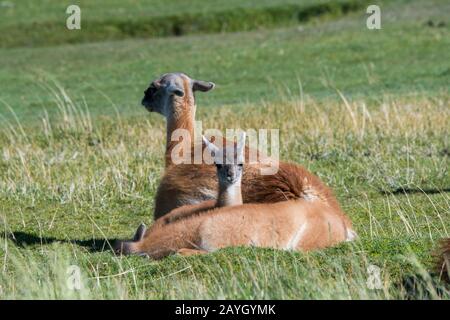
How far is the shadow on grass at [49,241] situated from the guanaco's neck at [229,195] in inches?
52.8

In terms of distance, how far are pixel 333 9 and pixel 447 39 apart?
991 cm

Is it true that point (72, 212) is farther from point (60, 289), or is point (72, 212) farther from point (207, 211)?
point (60, 289)

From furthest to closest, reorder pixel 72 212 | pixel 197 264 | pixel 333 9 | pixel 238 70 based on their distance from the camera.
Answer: pixel 333 9 → pixel 238 70 → pixel 72 212 → pixel 197 264

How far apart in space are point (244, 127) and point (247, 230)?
9157 mm

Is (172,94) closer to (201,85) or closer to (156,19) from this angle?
(201,85)

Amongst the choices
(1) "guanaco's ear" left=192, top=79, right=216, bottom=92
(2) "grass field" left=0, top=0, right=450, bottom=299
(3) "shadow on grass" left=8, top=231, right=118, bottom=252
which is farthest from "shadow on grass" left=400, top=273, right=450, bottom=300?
(1) "guanaco's ear" left=192, top=79, right=216, bottom=92

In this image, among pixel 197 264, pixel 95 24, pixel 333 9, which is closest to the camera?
pixel 197 264

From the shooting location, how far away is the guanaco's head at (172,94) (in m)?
11.7

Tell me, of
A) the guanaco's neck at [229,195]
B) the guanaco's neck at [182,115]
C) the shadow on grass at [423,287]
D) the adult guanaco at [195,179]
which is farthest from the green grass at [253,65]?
the shadow on grass at [423,287]

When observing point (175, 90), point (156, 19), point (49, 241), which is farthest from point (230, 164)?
point (156, 19)

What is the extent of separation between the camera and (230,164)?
29.0 feet
